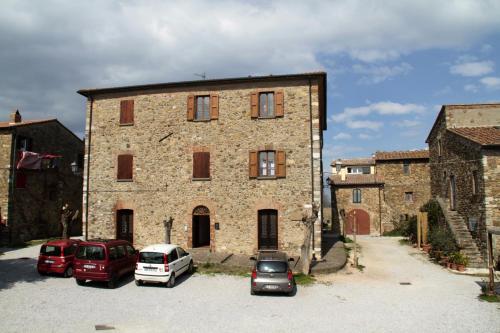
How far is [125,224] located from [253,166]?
8.01 m

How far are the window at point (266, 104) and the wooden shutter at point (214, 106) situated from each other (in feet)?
7.59

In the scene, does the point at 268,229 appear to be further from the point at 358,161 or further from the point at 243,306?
the point at 358,161

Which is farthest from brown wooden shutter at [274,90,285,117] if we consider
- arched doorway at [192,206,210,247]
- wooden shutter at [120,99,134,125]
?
wooden shutter at [120,99,134,125]

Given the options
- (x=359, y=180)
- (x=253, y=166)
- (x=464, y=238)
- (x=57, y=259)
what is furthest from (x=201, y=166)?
(x=359, y=180)

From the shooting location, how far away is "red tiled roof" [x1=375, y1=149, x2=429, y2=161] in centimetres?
3309

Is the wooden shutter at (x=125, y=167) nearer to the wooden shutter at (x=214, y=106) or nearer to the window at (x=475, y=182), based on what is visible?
the wooden shutter at (x=214, y=106)

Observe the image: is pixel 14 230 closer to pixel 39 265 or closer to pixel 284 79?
pixel 39 265

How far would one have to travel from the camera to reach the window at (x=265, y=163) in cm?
1852

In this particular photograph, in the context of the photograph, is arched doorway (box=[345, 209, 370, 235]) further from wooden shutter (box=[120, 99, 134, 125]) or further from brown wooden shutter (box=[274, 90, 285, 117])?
wooden shutter (box=[120, 99, 134, 125])

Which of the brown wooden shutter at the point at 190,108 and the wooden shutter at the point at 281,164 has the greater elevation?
the brown wooden shutter at the point at 190,108

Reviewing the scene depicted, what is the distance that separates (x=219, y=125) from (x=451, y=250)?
13.3 m

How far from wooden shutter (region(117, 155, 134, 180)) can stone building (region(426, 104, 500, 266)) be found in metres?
17.8

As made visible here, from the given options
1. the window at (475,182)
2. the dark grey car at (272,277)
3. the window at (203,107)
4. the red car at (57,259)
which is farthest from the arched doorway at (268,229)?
the window at (475,182)

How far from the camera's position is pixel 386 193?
33250 millimetres
